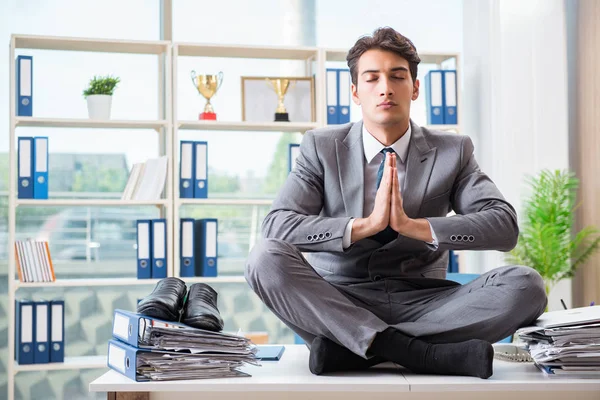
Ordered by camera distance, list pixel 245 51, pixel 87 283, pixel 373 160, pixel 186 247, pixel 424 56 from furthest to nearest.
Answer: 1. pixel 424 56
2. pixel 245 51
3. pixel 186 247
4. pixel 87 283
5. pixel 373 160

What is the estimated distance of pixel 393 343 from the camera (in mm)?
1734

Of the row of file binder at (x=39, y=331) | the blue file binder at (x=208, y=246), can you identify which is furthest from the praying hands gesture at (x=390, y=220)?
the row of file binder at (x=39, y=331)

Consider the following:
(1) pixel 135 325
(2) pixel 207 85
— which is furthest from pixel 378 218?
(2) pixel 207 85

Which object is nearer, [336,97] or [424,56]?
[336,97]

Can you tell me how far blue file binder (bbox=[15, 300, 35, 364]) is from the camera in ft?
11.9

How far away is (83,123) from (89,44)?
41 centimetres

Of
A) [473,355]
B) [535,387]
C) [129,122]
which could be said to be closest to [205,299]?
[473,355]

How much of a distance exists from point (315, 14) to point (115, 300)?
199 centimetres

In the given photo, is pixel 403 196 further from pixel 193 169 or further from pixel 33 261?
pixel 33 261

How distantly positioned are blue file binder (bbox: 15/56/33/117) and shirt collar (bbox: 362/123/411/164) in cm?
218

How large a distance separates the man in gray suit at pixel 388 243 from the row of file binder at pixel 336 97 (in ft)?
5.69

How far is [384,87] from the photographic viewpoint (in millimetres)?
2125

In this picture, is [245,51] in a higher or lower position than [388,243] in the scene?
higher

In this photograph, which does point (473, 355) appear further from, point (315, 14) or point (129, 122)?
point (315, 14)
